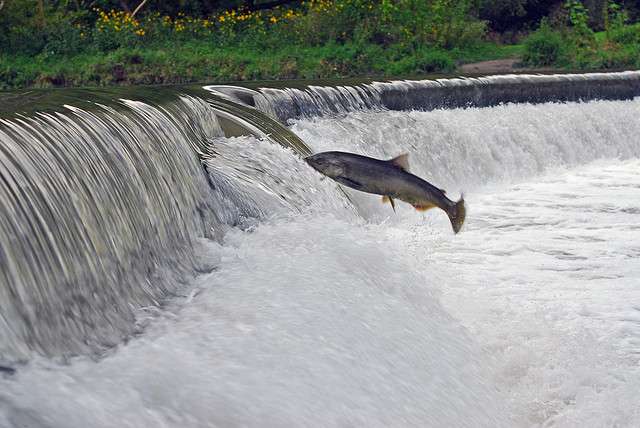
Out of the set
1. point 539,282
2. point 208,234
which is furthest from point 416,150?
point 208,234

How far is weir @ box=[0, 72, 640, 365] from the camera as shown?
4.27 m

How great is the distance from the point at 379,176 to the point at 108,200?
1364 mm

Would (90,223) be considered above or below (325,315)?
above

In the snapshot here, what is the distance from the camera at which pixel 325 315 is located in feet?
16.2

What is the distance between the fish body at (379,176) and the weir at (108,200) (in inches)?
37.2

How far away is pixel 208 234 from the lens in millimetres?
6281

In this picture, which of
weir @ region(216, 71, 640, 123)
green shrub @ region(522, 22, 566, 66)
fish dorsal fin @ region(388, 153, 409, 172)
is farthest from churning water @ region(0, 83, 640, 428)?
green shrub @ region(522, 22, 566, 66)

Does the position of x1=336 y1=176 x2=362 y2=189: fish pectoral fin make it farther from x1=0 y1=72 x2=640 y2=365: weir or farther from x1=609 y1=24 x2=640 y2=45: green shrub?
x1=609 y1=24 x2=640 y2=45: green shrub

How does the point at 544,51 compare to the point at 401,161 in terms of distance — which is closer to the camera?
the point at 401,161

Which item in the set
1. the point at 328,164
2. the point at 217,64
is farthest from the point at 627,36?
the point at 328,164

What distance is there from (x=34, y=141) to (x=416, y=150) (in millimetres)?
6489

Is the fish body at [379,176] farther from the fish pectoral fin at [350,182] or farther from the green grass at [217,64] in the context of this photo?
the green grass at [217,64]

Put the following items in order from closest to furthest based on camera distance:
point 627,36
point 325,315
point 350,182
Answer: point 325,315
point 350,182
point 627,36

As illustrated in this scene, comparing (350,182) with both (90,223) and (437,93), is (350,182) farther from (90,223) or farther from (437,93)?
(437,93)
